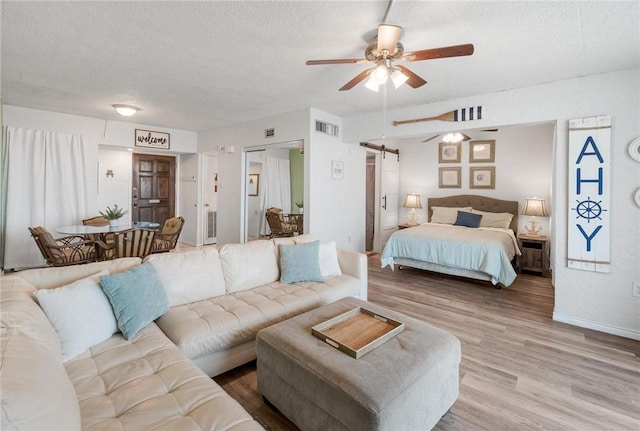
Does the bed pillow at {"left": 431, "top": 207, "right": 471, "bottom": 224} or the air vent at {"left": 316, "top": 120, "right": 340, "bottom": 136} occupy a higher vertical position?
the air vent at {"left": 316, "top": 120, "right": 340, "bottom": 136}

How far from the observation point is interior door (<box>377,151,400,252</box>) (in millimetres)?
6289

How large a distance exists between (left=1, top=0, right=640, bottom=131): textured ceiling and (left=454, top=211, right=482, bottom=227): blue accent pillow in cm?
260

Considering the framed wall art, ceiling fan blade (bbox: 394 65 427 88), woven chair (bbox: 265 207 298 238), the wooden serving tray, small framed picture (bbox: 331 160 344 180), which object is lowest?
the wooden serving tray

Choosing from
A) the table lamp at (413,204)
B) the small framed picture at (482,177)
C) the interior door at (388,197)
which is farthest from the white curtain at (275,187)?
the small framed picture at (482,177)

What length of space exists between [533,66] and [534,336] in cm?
250

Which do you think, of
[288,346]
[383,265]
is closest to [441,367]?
[288,346]

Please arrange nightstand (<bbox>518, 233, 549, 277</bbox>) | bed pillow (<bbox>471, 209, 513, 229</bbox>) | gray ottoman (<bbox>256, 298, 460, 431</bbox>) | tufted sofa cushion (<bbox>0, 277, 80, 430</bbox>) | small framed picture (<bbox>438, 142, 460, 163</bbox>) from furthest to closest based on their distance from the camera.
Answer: small framed picture (<bbox>438, 142, 460, 163</bbox>), bed pillow (<bbox>471, 209, 513, 229</bbox>), nightstand (<bbox>518, 233, 549, 277</bbox>), gray ottoman (<bbox>256, 298, 460, 431</bbox>), tufted sofa cushion (<bbox>0, 277, 80, 430</bbox>)

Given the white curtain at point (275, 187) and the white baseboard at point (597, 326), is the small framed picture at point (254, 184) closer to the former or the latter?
the white curtain at point (275, 187)

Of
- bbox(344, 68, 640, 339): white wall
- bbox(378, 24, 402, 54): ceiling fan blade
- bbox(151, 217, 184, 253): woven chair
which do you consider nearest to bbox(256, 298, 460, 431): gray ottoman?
bbox(378, 24, 402, 54): ceiling fan blade

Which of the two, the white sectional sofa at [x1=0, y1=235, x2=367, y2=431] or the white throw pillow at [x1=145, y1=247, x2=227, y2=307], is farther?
the white throw pillow at [x1=145, y1=247, x2=227, y2=307]

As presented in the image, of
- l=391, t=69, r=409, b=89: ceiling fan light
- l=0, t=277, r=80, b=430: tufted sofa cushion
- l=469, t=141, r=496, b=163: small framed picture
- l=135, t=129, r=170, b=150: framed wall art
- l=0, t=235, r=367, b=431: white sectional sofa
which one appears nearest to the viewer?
l=0, t=277, r=80, b=430: tufted sofa cushion

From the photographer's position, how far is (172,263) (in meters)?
2.37

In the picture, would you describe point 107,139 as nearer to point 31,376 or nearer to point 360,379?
point 31,376

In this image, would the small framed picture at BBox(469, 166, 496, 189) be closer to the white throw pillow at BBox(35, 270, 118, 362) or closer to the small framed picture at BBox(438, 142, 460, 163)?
the small framed picture at BBox(438, 142, 460, 163)
